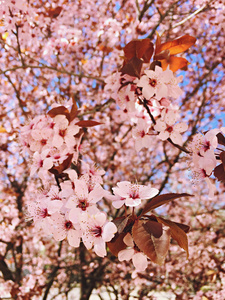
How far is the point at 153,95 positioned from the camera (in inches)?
46.8

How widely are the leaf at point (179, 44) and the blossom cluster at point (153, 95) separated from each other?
0.10 meters

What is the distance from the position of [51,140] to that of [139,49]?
55 cm

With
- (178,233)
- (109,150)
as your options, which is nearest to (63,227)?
(178,233)

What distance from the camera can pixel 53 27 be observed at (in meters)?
3.58

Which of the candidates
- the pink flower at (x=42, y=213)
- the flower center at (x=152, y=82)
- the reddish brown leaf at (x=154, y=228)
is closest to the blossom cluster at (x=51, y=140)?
the pink flower at (x=42, y=213)

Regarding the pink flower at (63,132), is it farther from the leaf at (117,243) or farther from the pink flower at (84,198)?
the leaf at (117,243)

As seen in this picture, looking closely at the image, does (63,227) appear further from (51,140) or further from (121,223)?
(51,140)

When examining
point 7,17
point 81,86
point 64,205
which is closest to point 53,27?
Result: point 81,86

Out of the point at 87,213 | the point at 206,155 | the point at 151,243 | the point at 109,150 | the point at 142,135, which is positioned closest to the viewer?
the point at 151,243

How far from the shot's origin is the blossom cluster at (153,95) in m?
1.09

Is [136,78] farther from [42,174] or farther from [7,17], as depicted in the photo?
[7,17]

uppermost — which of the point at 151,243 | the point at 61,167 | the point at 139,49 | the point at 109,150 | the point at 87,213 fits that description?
the point at 109,150

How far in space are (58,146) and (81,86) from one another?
3.09m

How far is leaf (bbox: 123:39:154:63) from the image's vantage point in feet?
3.48
